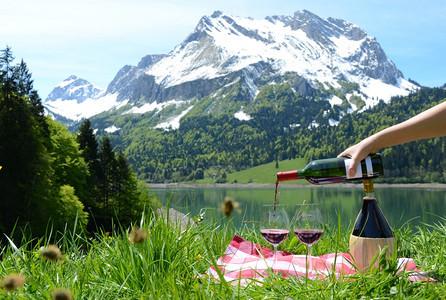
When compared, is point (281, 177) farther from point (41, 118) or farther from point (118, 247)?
point (41, 118)

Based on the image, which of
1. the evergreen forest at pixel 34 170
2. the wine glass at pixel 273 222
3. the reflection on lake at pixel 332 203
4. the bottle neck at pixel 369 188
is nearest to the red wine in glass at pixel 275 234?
the wine glass at pixel 273 222

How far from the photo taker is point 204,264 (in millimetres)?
2527

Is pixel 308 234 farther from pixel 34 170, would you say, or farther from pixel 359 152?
pixel 34 170

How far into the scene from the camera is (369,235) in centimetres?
229

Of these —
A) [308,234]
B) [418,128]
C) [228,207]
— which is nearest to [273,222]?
[308,234]

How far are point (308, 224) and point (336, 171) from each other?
18.1 inches

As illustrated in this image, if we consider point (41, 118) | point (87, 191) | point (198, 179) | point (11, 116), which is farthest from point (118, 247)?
point (198, 179)

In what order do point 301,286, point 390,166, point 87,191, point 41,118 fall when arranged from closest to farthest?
1. point 301,286
2. point 41,118
3. point 87,191
4. point 390,166

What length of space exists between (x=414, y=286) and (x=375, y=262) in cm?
24

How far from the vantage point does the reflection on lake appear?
3.76 metres

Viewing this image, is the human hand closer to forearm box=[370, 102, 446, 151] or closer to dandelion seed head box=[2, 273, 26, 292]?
forearm box=[370, 102, 446, 151]

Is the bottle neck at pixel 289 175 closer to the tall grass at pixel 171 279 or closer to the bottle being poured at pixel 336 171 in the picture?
the bottle being poured at pixel 336 171

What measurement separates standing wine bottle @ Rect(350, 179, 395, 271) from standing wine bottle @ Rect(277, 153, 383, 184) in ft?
0.32

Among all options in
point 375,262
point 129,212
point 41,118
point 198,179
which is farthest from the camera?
point 198,179
